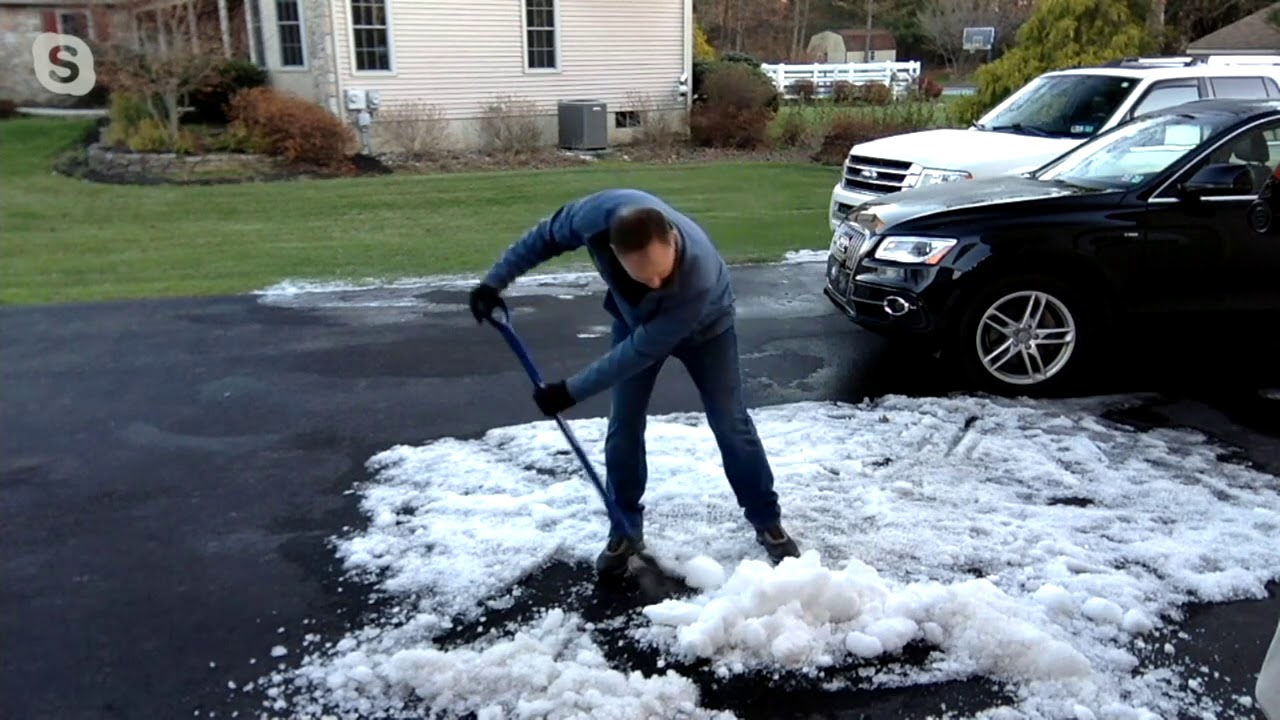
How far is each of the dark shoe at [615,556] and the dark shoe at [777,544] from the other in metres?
0.53

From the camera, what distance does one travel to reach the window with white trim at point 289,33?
2088 cm

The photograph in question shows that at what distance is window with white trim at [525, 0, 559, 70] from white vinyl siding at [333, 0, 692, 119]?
92 mm

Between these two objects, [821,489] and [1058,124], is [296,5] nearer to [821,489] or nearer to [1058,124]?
[1058,124]

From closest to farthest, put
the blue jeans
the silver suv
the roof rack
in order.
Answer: the blue jeans
the silver suv
the roof rack

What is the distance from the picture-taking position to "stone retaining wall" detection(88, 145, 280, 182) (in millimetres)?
17656

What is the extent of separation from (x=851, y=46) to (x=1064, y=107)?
166 ft

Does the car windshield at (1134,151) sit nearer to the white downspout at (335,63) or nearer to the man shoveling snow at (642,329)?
the man shoveling snow at (642,329)

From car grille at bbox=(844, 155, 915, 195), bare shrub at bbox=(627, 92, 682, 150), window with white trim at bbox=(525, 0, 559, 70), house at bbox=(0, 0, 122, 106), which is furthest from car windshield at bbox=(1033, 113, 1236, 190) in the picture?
window with white trim at bbox=(525, 0, 559, 70)

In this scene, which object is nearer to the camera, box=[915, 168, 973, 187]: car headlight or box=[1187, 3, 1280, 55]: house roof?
box=[915, 168, 973, 187]: car headlight

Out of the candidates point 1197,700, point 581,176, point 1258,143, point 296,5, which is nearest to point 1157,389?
point 1258,143

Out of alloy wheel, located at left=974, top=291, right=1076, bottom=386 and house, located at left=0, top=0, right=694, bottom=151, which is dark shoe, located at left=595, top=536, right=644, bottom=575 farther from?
house, located at left=0, top=0, right=694, bottom=151

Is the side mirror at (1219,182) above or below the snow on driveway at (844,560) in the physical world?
above

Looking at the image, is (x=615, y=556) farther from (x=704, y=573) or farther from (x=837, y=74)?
(x=837, y=74)

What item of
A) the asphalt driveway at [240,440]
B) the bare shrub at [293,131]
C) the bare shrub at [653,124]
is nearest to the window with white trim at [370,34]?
the bare shrub at [293,131]
